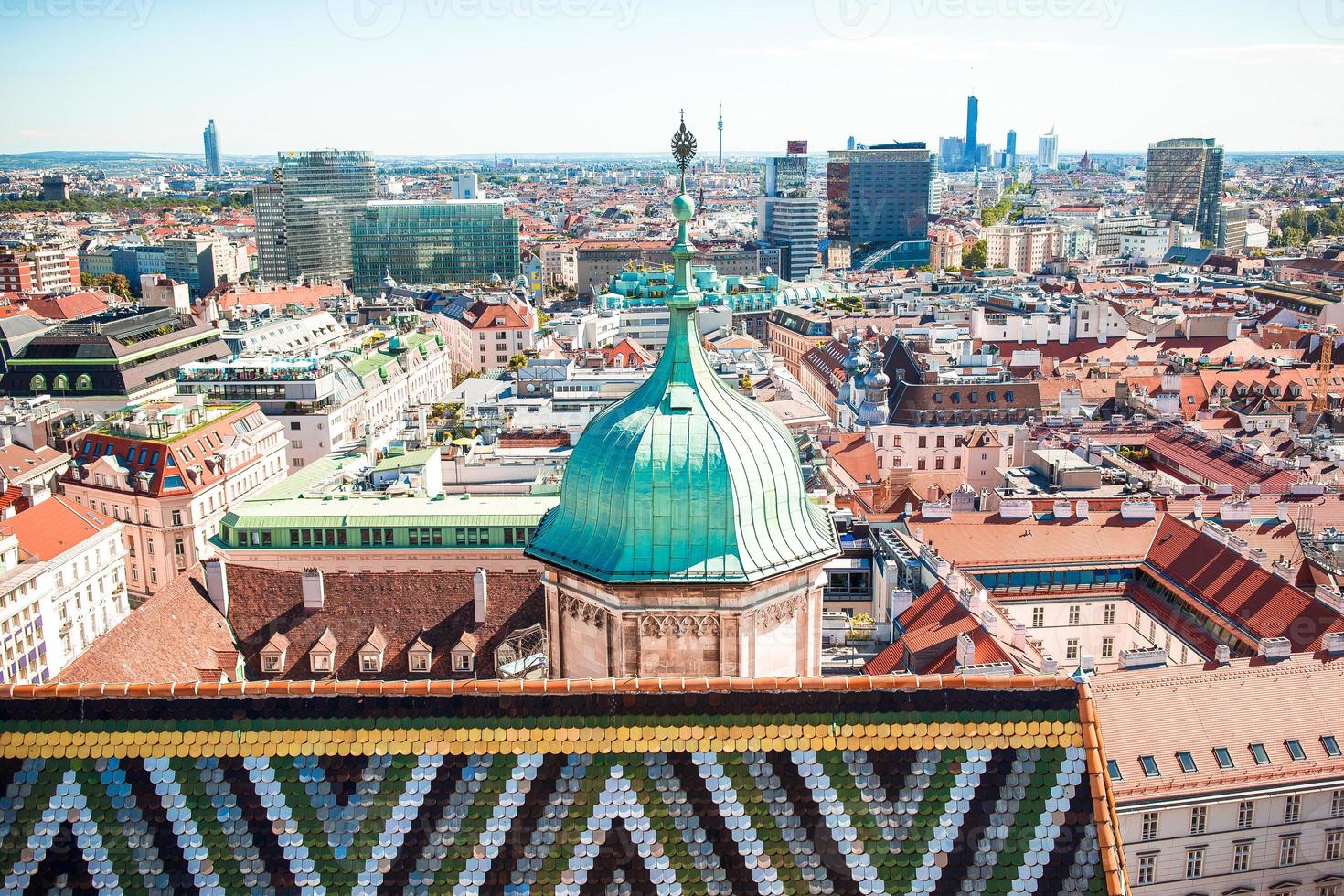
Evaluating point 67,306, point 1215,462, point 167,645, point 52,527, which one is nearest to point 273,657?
point 167,645

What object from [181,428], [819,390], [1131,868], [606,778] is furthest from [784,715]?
[819,390]

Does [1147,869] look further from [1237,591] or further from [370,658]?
[370,658]

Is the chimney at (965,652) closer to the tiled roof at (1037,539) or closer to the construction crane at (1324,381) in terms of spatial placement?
the tiled roof at (1037,539)

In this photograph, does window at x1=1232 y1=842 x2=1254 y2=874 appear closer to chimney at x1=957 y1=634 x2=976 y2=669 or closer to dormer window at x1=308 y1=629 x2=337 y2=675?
chimney at x1=957 y1=634 x2=976 y2=669

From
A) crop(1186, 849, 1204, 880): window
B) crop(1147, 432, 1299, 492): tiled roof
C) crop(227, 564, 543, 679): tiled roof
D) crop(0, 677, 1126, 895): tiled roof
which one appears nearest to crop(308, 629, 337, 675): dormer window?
crop(227, 564, 543, 679): tiled roof

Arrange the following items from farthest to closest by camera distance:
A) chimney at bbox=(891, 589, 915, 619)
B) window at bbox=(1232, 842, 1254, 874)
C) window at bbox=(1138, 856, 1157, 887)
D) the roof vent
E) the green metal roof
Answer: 1. chimney at bbox=(891, 589, 915, 619)
2. the roof vent
3. window at bbox=(1232, 842, 1254, 874)
4. window at bbox=(1138, 856, 1157, 887)
5. the green metal roof

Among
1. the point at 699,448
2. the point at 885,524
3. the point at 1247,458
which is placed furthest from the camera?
the point at 1247,458

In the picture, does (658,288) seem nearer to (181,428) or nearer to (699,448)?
(181,428)
